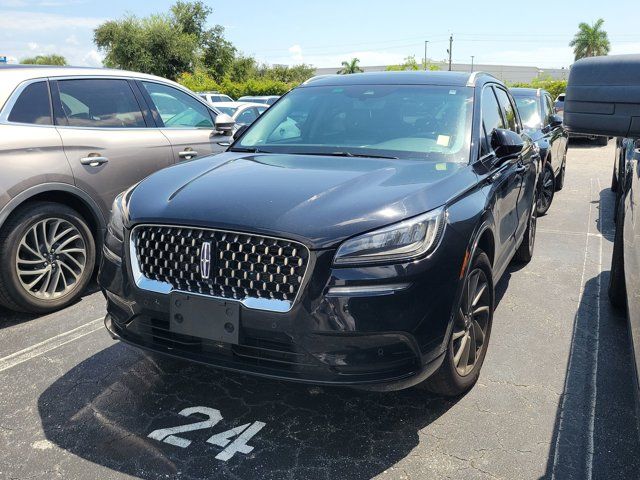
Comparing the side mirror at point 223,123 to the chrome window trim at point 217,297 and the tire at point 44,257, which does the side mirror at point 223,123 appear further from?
the chrome window trim at point 217,297

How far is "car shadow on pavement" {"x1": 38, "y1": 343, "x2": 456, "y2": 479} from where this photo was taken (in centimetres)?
263

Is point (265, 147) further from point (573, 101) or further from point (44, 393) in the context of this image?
point (573, 101)

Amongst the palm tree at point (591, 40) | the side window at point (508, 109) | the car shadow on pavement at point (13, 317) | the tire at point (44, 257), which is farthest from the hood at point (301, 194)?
the palm tree at point (591, 40)

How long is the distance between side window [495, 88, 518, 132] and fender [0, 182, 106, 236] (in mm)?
3297

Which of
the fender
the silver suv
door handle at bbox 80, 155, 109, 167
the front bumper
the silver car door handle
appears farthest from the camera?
the silver car door handle

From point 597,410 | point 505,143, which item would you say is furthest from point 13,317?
point 597,410

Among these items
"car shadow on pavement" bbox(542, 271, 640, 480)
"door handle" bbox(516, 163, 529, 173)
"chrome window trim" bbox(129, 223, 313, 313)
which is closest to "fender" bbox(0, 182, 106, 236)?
"chrome window trim" bbox(129, 223, 313, 313)

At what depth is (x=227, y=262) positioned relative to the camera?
255 cm

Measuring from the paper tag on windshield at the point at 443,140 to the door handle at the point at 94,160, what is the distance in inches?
107

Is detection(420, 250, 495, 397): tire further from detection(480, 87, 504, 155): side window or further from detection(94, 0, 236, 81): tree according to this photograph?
detection(94, 0, 236, 81): tree

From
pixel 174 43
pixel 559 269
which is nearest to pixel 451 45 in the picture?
pixel 174 43

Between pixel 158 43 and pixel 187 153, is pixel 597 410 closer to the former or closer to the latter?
pixel 187 153

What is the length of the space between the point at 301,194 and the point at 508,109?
2.96 metres

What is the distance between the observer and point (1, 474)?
8.39 feet
